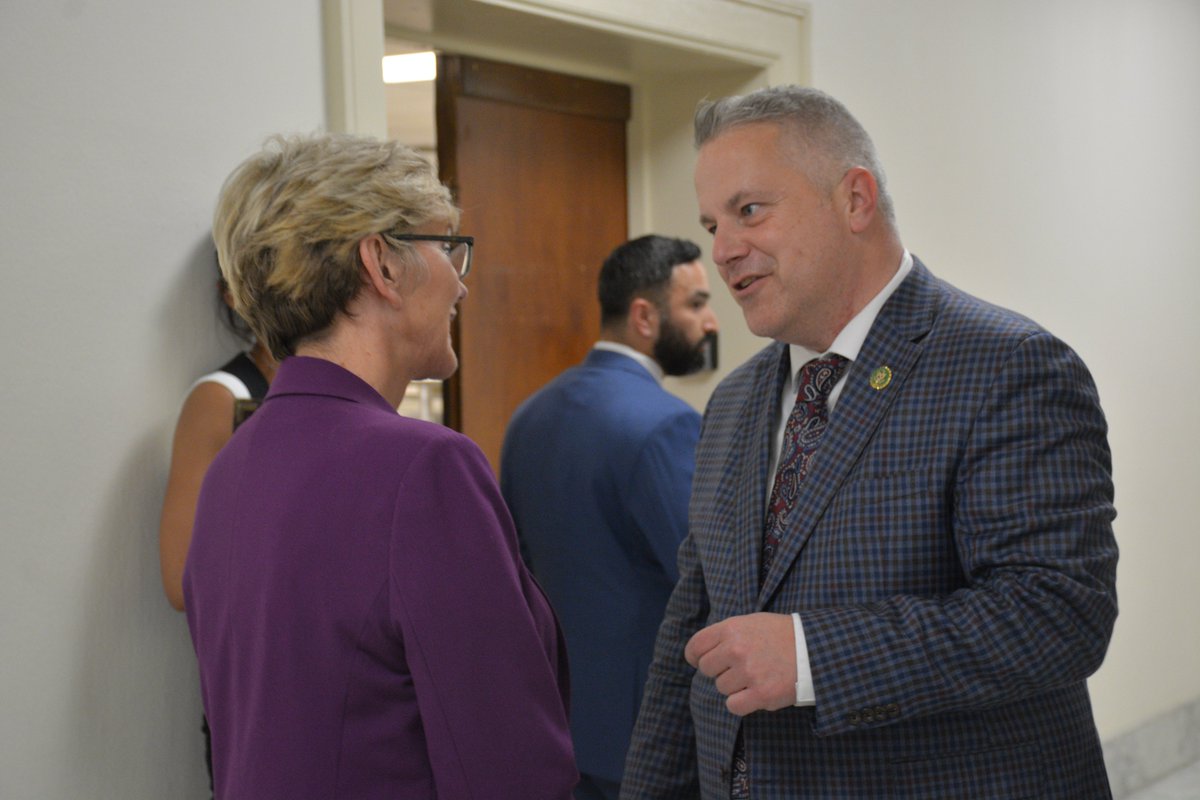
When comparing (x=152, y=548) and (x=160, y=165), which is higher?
(x=160, y=165)

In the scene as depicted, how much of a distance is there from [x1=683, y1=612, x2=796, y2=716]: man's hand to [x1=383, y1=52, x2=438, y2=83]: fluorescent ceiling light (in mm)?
1879

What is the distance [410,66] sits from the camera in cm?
390

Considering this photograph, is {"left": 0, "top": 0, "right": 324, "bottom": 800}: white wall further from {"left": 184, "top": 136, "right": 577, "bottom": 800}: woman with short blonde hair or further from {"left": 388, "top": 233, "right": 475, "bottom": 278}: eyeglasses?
{"left": 388, "top": 233, "right": 475, "bottom": 278}: eyeglasses

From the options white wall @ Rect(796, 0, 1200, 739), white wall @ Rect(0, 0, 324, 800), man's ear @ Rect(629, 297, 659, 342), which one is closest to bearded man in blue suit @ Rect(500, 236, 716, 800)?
man's ear @ Rect(629, 297, 659, 342)

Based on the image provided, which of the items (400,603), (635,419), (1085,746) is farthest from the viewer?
(635,419)

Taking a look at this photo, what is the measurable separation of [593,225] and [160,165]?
160 centimetres

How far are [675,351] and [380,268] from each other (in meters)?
1.87

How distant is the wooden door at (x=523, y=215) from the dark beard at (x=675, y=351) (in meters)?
0.39

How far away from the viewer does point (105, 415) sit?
205 centimetres

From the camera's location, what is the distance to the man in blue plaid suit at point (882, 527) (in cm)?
142

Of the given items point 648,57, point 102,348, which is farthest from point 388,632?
point 648,57

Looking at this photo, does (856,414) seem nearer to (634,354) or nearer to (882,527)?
(882,527)

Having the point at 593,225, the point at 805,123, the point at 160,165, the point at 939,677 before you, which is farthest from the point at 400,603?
the point at 593,225

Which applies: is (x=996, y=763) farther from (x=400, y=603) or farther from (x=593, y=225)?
(x=593, y=225)
